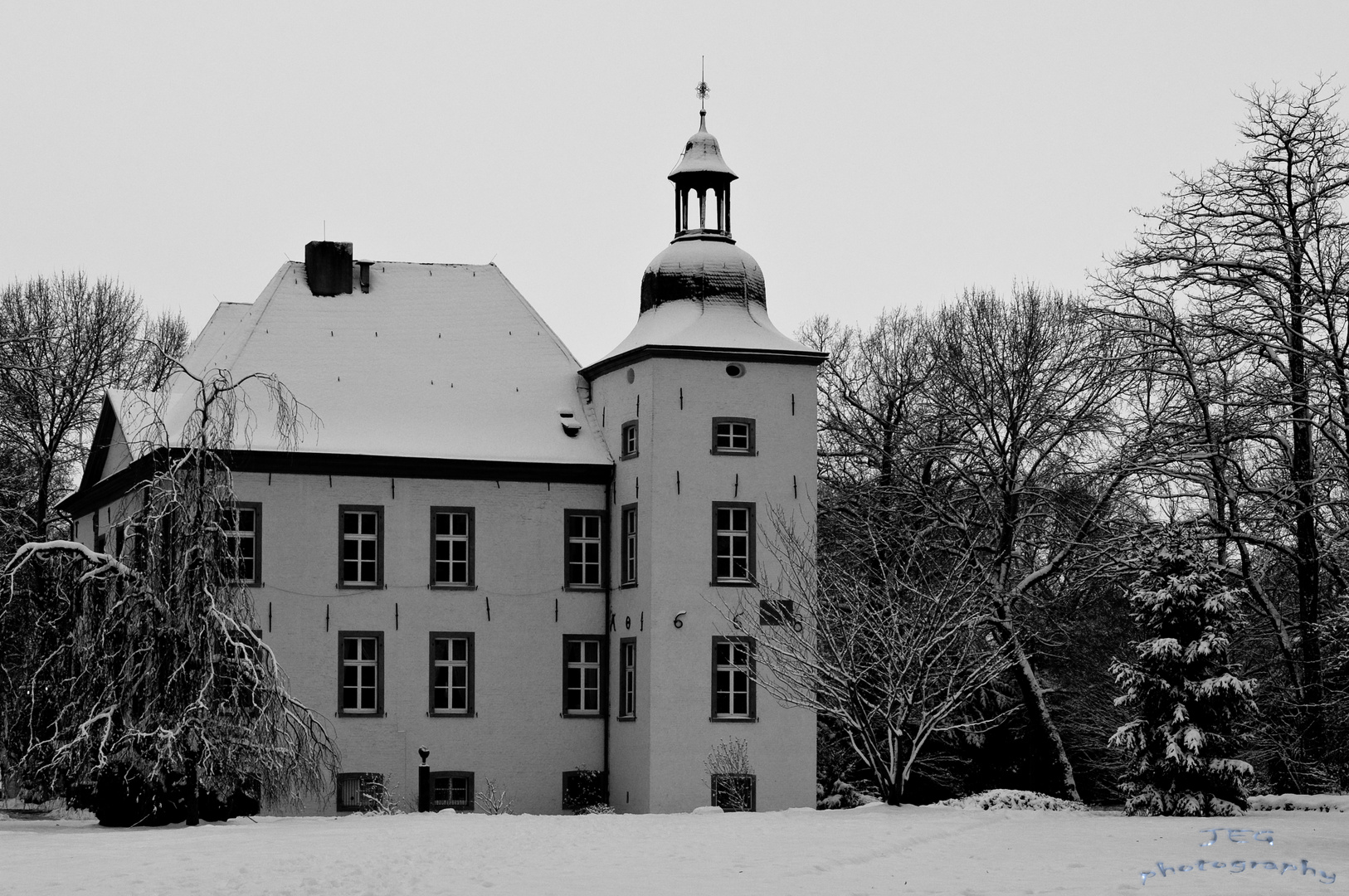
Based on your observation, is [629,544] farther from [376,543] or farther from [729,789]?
[729,789]

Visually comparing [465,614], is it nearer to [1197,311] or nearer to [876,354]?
[1197,311]

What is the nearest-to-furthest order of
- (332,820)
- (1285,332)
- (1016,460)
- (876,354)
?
(332,820), (1285,332), (1016,460), (876,354)

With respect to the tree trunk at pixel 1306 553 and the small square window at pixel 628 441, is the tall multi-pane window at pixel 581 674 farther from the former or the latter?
the tree trunk at pixel 1306 553

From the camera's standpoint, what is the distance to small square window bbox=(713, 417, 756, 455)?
30406 mm

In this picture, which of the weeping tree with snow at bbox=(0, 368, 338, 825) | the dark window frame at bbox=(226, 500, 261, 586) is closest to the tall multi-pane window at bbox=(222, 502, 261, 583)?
the dark window frame at bbox=(226, 500, 261, 586)

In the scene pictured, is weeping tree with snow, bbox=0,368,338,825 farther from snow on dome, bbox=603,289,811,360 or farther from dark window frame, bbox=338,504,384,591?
snow on dome, bbox=603,289,811,360

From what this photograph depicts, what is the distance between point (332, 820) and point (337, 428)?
9008 millimetres

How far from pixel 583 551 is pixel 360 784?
17.6 feet

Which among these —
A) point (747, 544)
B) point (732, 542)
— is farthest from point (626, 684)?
point (747, 544)

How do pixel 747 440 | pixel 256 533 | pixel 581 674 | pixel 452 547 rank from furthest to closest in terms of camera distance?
pixel 581 674 < pixel 452 547 < pixel 747 440 < pixel 256 533

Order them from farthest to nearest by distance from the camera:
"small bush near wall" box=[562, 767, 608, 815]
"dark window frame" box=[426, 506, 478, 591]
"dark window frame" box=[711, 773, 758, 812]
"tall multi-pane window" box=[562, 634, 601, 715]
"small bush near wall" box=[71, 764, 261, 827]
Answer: "tall multi-pane window" box=[562, 634, 601, 715] < "dark window frame" box=[426, 506, 478, 591] < "small bush near wall" box=[562, 767, 608, 815] < "dark window frame" box=[711, 773, 758, 812] < "small bush near wall" box=[71, 764, 261, 827]

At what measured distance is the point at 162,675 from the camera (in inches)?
861

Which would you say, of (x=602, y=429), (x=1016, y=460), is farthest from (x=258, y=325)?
(x=1016, y=460)

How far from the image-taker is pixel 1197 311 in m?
27.0
